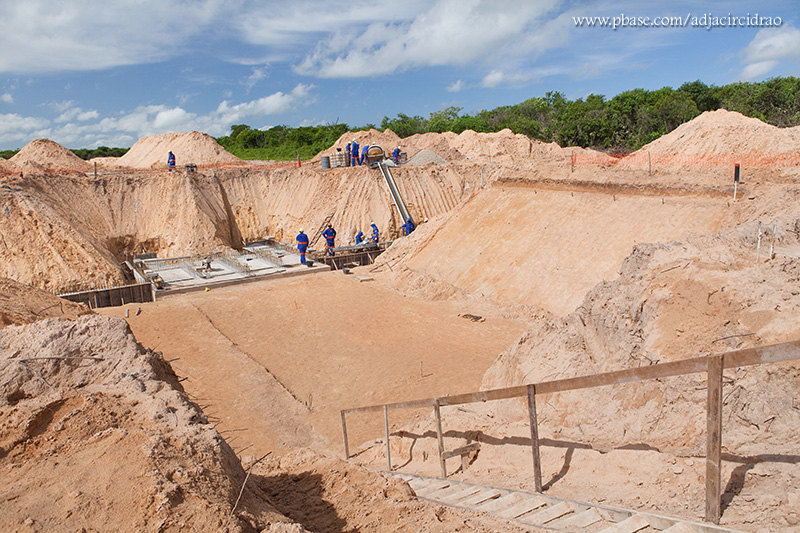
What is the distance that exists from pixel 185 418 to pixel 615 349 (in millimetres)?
5014

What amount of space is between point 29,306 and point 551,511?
1059cm

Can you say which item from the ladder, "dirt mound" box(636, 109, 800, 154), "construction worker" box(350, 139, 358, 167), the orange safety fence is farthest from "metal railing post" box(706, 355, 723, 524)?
"construction worker" box(350, 139, 358, 167)

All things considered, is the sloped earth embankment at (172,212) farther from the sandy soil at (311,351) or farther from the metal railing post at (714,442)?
the metal railing post at (714,442)

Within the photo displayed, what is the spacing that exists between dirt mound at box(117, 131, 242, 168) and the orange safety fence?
94.4ft

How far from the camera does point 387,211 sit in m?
28.7

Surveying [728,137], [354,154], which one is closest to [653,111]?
[728,137]

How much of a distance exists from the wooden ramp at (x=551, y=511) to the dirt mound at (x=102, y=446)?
1.75 meters

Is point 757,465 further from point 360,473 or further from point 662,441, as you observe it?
point 360,473

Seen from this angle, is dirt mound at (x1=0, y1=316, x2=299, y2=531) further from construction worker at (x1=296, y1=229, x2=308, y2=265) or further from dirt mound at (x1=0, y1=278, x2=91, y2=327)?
construction worker at (x1=296, y1=229, x2=308, y2=265)

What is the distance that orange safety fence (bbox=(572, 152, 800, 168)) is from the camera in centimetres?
2094

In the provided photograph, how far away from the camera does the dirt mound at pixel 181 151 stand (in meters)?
42.3

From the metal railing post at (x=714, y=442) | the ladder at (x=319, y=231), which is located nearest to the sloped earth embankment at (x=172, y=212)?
the ladder at (x=319, y=231)

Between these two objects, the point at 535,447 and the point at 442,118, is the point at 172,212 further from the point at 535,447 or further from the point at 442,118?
the point at 442,118

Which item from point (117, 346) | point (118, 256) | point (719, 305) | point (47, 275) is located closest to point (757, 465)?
point (719, 305)
